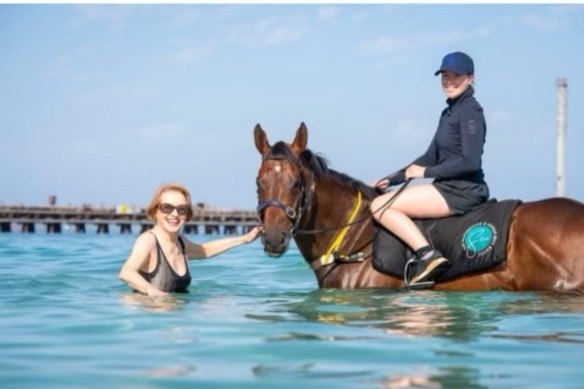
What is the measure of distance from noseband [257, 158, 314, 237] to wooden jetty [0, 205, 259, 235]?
4686 centimetres

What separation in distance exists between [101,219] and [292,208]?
52.6 m

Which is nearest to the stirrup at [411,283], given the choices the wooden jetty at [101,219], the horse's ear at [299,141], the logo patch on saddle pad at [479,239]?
the logo patch on saddle pad at [479,239]

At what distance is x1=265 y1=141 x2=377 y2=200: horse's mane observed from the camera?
8.31m

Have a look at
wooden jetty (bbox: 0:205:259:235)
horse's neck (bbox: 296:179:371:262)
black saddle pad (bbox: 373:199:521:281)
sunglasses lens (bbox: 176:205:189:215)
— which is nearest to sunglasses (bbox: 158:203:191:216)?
sunglasses lens (bbox: 176:205:189:215)

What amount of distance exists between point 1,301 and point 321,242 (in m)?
2.86

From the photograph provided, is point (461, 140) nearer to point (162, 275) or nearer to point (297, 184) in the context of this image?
point (297, 184)

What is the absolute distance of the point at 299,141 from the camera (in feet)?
27.9

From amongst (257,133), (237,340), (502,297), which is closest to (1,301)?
(257,133)

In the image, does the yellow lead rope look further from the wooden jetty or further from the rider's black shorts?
the wooden jetty

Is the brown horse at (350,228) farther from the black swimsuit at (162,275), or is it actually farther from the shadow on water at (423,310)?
the black swimsuit at (162,275)

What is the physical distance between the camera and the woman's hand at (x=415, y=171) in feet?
28.5

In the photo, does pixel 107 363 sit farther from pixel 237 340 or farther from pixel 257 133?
pixel 257 133

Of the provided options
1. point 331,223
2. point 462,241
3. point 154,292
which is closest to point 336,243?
point 331,223

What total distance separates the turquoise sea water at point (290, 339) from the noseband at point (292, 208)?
689mm
